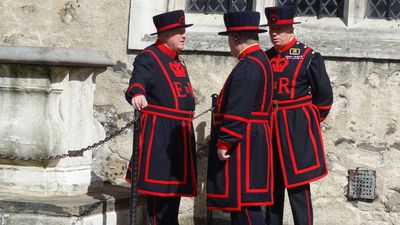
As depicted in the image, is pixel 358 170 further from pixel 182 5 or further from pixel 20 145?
pixel 20 145

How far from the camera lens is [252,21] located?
17.6 feet

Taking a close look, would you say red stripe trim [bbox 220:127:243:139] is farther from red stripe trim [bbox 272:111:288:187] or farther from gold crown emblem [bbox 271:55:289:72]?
gold crown emblem [bbox 271:55:289:72]

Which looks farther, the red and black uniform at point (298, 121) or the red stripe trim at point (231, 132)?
the red and black uniform at point (298, 121)

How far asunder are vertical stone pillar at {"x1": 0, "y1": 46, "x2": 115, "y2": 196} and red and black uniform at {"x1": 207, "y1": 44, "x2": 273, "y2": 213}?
3.86 ft

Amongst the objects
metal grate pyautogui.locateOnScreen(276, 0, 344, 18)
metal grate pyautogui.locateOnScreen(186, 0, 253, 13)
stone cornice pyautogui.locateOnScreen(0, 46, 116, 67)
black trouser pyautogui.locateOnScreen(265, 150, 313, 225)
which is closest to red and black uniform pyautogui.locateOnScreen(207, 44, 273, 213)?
black trouser pyautogui.locateOnScreen(265, 150, 313, 225)

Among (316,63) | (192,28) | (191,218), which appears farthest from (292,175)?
(192,28)

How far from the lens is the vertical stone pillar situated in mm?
6090

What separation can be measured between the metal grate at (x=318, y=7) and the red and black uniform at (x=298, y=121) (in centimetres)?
164

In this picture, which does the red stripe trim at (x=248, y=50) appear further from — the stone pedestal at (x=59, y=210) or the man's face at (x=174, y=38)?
the stone pedestal at (x=59, y=210)

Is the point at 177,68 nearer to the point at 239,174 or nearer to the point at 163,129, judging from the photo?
the point at 163,129

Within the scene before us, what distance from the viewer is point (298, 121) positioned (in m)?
5.96

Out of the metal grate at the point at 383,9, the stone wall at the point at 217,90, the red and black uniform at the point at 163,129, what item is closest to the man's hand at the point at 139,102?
the red and black uniform at the point at 163,129

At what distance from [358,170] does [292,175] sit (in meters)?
1.36

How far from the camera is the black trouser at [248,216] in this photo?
5.43 metres
